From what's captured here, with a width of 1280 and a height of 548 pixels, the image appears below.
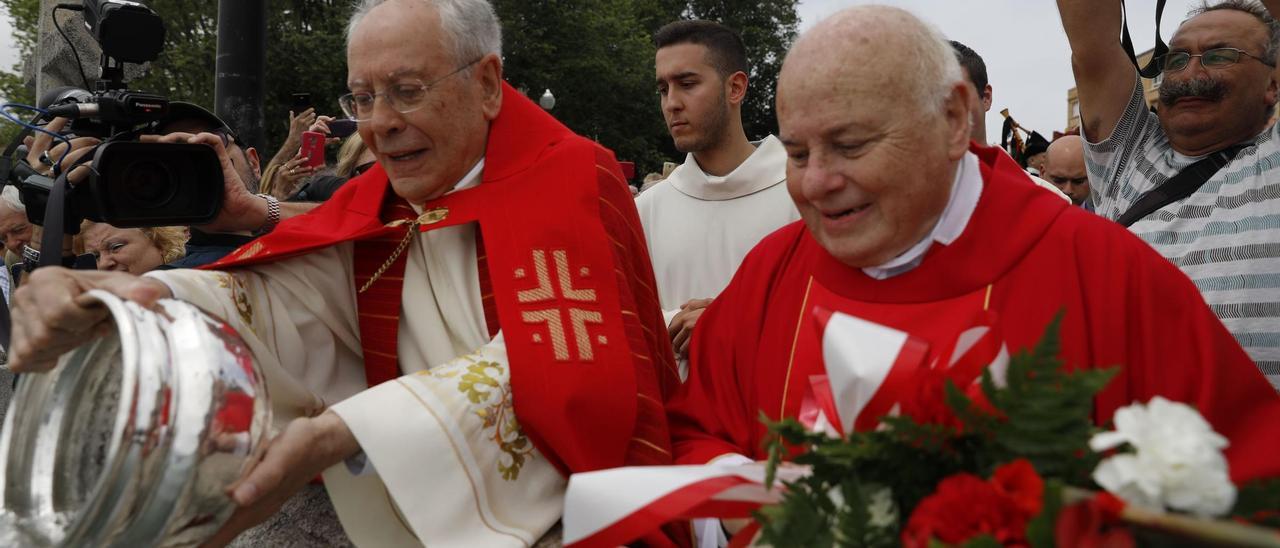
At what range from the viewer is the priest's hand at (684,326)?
11.6ft

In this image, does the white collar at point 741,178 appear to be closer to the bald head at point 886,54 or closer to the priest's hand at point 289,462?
the bald head at point 886,54

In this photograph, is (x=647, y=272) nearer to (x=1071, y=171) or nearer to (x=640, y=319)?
(x=640, y=319)

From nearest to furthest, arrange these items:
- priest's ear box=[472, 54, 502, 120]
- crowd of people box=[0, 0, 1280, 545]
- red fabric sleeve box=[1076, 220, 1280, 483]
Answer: red fabric sleeve box=[1076, 220, 1280, 483] → crowd of people box=[0, 0, 1280, 545] → priest's ear box=[472, 54, 502, 120]

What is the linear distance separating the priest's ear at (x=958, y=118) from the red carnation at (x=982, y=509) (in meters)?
1.16

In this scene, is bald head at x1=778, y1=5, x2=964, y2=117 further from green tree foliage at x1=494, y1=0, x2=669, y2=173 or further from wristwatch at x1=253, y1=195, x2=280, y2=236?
green tree foliage at x1=494, y1=0, x2=669, y2=173

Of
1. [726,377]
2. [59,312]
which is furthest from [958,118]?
[59,312]

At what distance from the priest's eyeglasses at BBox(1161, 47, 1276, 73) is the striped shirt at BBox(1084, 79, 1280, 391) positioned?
0.44 ft

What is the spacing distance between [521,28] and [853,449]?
2969cm

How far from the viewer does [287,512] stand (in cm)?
295

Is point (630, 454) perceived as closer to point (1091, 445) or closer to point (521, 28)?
point (1091, 445)

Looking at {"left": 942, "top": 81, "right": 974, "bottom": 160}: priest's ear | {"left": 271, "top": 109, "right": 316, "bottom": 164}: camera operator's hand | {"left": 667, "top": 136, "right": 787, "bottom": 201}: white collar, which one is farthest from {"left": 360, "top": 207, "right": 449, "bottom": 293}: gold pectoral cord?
{"left": 271, "top": 109, "right": 316, "bottom": 164}: camera operator's hand

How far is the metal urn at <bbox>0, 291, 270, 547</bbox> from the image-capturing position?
1.68 meters

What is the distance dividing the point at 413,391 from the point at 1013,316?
1.37 metres

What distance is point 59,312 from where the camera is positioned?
6.57ft
